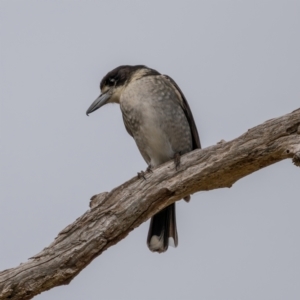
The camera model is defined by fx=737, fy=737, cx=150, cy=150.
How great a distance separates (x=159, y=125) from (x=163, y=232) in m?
0.82

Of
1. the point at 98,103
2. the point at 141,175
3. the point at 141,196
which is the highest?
the point at 98,103

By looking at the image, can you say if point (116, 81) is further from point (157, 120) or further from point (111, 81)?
point (157, 120)

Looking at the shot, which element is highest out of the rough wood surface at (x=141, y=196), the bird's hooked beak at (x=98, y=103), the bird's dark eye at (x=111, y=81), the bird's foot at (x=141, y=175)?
the bird's dark eye at (x=111, y=81)

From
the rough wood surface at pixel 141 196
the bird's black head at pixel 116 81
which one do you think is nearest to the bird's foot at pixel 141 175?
the rough wood surface at pixel 141 196

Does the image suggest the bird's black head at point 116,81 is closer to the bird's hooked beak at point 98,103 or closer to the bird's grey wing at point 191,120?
the bird's hooked beak at point 98,103

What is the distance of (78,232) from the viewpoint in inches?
173

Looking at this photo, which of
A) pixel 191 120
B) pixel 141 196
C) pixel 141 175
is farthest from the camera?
pixel 191 120

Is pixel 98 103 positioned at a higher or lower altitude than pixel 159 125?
higher

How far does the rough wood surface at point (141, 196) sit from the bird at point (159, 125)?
92 centimetres

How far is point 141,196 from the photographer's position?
180 inches

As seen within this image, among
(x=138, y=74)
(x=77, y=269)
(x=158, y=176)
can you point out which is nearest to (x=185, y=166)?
(x=158, y=176)

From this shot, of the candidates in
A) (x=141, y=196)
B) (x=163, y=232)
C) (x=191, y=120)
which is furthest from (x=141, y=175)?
(x=191, y=120)

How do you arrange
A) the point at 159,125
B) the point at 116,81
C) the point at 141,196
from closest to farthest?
1. the point at 141,196
2. the point at 159,125
3. the point at 116,81

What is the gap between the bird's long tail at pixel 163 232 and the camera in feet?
18.2
